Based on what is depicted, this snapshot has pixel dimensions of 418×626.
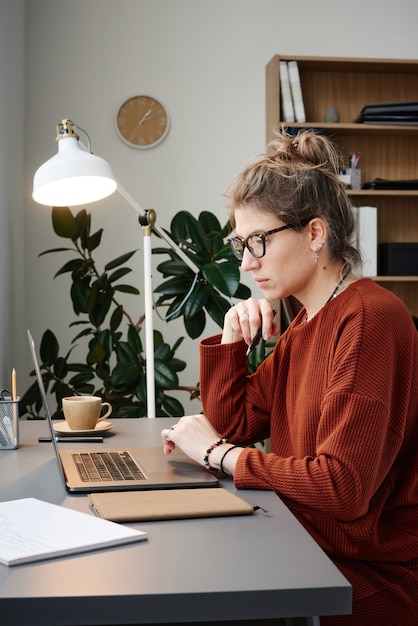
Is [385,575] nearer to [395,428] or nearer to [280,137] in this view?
[395,428]

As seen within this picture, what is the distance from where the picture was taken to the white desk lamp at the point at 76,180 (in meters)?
1.93

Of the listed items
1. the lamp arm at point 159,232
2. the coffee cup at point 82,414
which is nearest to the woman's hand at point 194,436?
the coffee cup at point 82,414

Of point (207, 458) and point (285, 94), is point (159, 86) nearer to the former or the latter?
point (285, 94)

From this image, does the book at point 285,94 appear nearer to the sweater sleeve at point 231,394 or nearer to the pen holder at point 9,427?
the sweater sleeve at point 231,394

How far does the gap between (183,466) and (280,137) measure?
0.69m

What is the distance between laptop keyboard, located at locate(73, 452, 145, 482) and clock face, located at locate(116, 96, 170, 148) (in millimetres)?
2855

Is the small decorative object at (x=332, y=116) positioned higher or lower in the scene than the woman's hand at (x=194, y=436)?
higher

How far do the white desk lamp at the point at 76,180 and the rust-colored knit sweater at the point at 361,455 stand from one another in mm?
790

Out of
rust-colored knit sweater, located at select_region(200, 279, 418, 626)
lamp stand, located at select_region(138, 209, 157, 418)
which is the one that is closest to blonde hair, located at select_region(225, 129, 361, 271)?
rust-colored knit sweater, located at select_region(200, 279, 418, 626)

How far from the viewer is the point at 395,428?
1.27 metres

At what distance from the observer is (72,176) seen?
1924 mm

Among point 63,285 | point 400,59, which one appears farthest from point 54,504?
point 400,59

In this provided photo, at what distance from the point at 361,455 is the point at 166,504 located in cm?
30

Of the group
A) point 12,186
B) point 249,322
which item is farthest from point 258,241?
point 12,186
